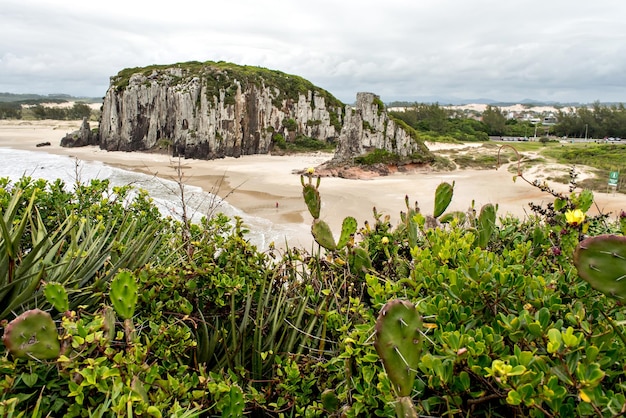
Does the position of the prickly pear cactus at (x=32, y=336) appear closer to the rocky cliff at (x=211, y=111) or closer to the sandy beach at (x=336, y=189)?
the sandy beach at (x=336, y=189)

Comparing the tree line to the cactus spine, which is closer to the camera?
the cactus spine

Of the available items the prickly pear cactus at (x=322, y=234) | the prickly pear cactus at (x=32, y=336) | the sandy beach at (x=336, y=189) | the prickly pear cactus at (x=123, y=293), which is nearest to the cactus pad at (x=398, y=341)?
the prickly pear cactus at (x=123, y=293)

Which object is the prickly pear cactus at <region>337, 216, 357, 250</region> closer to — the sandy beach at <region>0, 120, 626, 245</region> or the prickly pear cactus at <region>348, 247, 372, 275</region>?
the prickly pear cactus at <region>348, 247, 372, 275</region>

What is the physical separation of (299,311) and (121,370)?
1296 millimetres

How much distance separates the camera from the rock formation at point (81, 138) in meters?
50.5

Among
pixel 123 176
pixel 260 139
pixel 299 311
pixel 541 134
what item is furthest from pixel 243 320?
pixel 541 134

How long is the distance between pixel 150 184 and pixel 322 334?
26650mm

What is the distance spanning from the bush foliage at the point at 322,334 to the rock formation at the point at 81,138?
180 feet

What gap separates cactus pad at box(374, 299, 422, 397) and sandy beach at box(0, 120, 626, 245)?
13112 mm

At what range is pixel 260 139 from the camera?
47.0 meters

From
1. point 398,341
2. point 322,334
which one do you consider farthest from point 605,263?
point 322,334

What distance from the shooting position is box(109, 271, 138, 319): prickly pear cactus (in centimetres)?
162

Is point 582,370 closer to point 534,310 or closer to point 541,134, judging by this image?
point 534,310

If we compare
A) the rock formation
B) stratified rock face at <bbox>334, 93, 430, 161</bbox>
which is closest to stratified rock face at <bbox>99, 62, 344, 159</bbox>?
the rock formation
